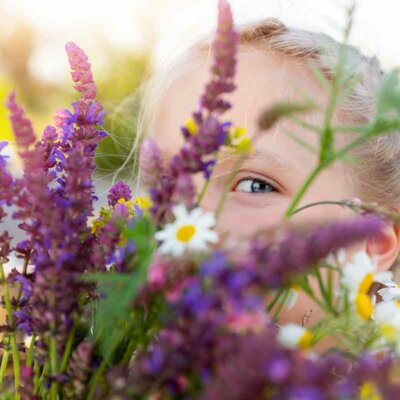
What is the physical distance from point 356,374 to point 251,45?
110 centimetres

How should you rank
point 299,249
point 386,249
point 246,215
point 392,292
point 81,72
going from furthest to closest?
point 386,249 < point 246,215 < point 392,292 < point 81,72 < point 299,249

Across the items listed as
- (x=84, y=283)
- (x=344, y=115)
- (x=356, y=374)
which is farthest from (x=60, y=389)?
(x=344, y=115)

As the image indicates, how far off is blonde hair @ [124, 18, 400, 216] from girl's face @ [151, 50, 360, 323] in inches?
1.7

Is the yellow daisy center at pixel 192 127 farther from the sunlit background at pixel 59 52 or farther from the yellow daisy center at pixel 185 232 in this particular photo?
the sunlit background at pixel 59 52

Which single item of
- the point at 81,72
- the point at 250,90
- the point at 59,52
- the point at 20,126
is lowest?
the point at 20,126

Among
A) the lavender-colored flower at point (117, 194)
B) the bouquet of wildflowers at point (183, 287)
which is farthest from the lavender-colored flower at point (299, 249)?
the lavender-colored flower at point (117, 194)

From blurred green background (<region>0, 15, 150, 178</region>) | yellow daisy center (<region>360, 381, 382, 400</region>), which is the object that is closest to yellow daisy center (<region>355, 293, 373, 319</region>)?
yellow daisy center (<region>360, 381, 382, 400</region>)

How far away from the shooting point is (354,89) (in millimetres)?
1320

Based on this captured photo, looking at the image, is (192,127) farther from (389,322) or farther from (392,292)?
(392,292)

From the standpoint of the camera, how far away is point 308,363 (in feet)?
1.24

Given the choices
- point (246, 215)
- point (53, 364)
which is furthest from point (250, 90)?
point (53, 364)

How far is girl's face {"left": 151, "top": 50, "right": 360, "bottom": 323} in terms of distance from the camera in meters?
1.16

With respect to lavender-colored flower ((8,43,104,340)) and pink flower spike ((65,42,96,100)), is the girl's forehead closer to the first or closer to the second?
pink flower spike ((65,42,96,100))

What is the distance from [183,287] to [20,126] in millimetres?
258
